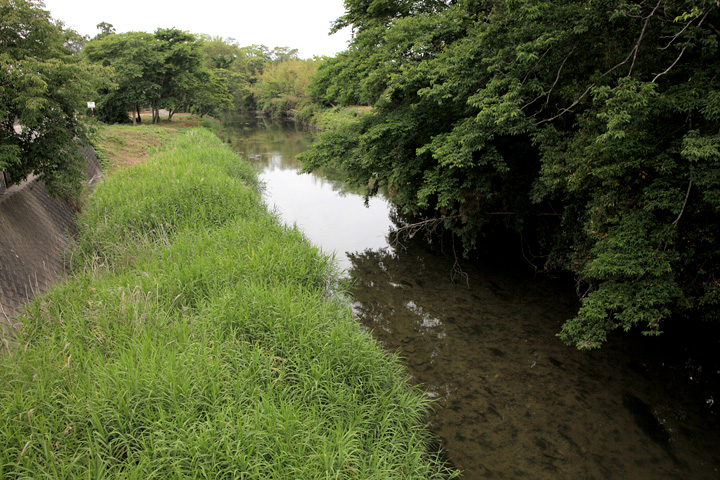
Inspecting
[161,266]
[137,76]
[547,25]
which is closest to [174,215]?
[161,266]

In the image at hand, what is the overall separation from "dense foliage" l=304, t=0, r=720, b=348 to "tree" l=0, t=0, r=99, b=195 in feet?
16.7

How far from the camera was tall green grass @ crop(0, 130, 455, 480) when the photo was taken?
2.99 metres

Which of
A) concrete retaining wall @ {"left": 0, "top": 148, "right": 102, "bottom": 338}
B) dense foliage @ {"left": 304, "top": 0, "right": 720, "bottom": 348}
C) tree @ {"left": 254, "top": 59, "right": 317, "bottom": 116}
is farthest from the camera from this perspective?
tree @ {"left": 254, "top": 59, "right": 317, "bottom": 116}

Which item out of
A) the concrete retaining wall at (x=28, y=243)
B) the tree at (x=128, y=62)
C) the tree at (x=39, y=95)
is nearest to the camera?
the concrete retaining wall at (x=28, y=243)

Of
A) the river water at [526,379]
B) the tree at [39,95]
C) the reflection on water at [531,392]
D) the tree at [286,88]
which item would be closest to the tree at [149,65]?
the tree at [286,88]

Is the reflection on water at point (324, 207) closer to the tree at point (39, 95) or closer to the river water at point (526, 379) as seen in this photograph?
the river water at point (526, 379)

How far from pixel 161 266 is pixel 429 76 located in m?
5.32

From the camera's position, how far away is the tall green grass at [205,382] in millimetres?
2986

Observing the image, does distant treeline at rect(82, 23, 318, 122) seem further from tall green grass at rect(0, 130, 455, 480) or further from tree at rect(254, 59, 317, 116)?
tall green grass at rect(0, 130, 455, 480)

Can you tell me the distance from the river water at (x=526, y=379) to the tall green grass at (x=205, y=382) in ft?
2.53

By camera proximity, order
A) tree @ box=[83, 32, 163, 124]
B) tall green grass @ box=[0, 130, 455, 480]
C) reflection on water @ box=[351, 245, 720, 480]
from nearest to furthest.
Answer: tall green grass @ box=[0, 130, 455, 480] → reflection on water @ box=[351, 245, 720, 480] → tree @ box=[83, 32, 163, 124]

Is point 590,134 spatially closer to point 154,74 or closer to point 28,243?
point 28,243

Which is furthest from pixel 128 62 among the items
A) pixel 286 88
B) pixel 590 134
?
pixel 590 134

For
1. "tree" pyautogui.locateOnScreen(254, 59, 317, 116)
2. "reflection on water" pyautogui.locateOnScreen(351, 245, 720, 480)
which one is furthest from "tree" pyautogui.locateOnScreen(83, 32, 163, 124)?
"reflection on water" pyautogui.locateOnScreen(351, 245, 720, 480)
